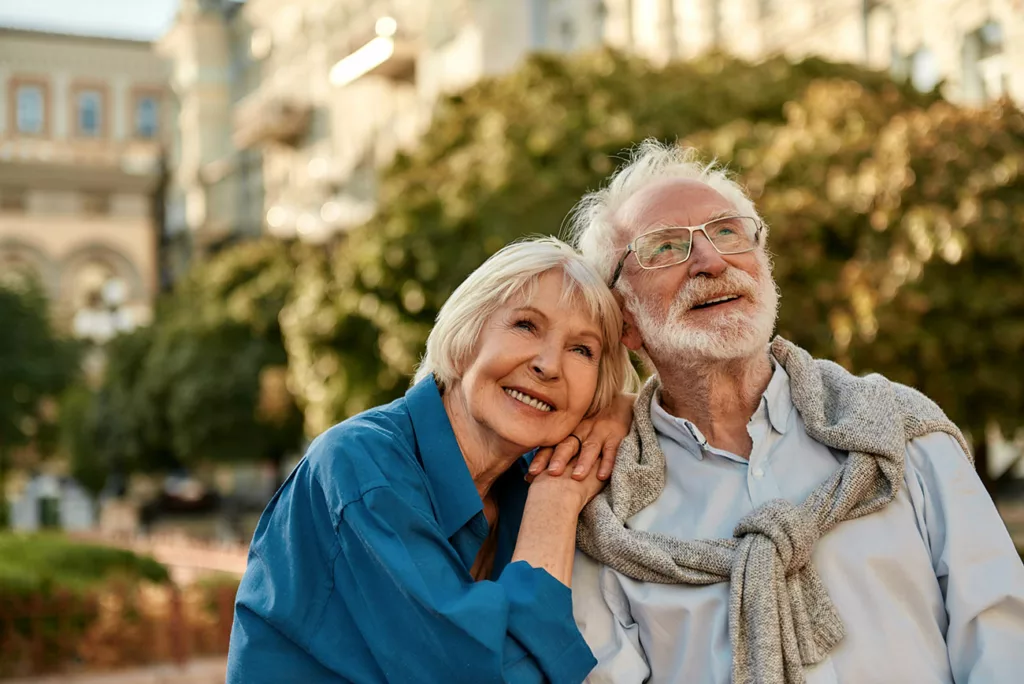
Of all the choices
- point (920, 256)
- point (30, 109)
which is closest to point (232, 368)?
point (920, 256)

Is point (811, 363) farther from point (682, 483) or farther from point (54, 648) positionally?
point (54, 648)

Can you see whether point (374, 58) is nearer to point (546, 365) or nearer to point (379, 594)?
point (546, 365)

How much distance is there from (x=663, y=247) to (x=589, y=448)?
1.94ft

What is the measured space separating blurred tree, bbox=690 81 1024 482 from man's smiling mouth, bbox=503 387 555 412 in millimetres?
10297

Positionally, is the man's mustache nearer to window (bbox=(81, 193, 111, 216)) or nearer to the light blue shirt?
the light blue shirt

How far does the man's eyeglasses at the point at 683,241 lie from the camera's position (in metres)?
3.56

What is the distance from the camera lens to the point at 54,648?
10.4m

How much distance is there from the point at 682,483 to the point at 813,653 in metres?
0.61

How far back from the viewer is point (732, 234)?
3.60m

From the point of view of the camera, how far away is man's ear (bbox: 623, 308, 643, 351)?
3682 millimetres

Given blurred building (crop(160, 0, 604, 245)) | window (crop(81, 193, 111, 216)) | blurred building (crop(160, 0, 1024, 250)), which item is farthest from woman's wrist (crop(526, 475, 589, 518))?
window (crop(81, 193, 111, 216))

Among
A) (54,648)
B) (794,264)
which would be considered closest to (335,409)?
(794,264)

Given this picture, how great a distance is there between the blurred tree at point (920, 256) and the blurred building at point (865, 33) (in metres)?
5.36

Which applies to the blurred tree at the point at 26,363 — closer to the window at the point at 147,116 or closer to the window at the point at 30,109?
the window at the point at 147,116
